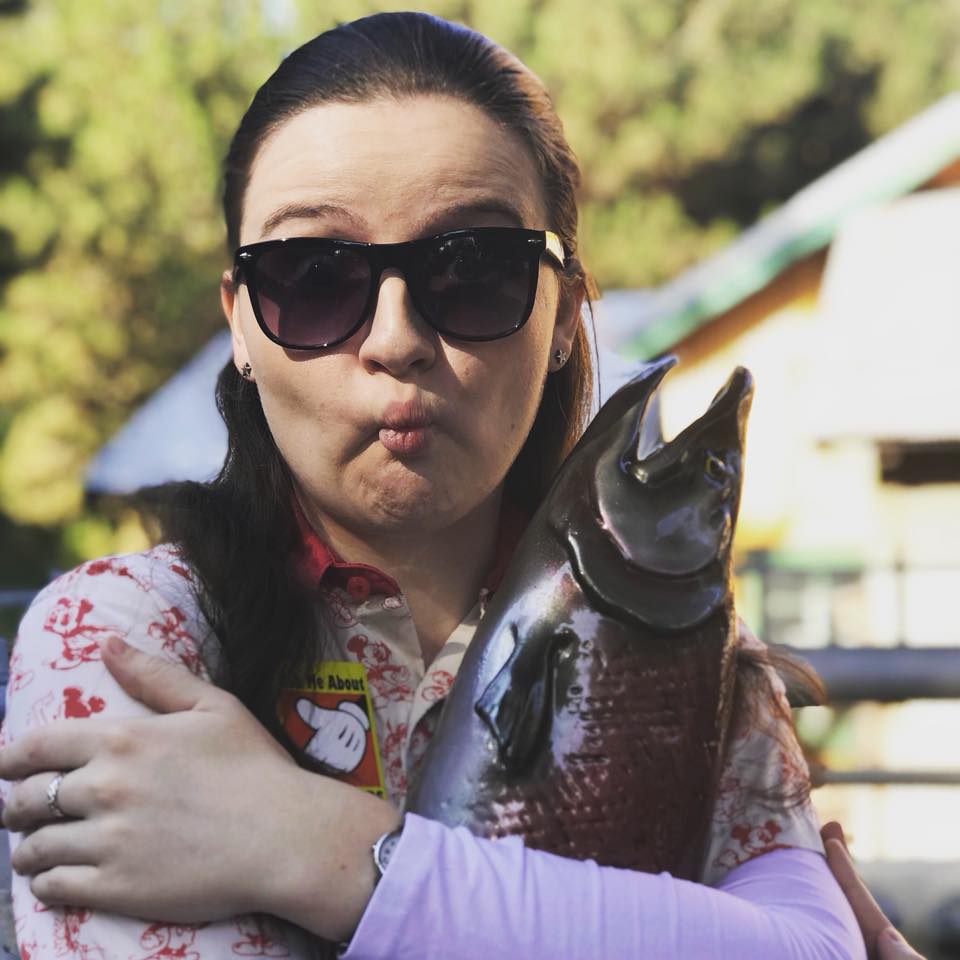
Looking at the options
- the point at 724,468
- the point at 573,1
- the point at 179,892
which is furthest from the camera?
the point at 573,1

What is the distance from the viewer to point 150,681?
1.28 meters

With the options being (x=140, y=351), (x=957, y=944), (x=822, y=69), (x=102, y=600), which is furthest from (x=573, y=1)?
(x=102, y=600)

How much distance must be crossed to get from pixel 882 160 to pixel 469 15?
1050 centimetres

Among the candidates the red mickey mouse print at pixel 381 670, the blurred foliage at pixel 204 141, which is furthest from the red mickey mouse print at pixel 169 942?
the blurred foliage at pixel 204 141

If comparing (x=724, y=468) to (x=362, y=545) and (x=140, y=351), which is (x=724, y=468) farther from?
(x=140, y=351)

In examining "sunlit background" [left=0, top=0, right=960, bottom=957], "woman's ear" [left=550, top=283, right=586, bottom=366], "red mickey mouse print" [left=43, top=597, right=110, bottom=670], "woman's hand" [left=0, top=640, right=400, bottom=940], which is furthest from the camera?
"sunlit background" [left=0, top=0, right=960, bottom=957]

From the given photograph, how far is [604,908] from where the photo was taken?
1.26 m

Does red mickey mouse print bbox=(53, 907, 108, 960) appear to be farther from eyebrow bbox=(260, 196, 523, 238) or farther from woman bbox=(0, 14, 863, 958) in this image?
eyebrow bbox=(260, 196, 523, 238)

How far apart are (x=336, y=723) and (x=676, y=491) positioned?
487 millimetres

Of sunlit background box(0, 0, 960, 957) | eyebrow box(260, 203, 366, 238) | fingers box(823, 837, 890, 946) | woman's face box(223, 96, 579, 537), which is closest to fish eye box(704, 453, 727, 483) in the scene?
woman's face box(223, 96, 579, 537)

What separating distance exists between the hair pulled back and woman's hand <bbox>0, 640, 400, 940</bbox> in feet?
0.62

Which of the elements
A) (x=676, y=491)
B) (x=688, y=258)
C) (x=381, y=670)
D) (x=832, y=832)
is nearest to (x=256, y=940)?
(x=381, y=670)

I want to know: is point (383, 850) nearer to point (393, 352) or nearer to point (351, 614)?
point (351, 614)

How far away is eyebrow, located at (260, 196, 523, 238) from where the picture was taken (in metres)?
1.43
